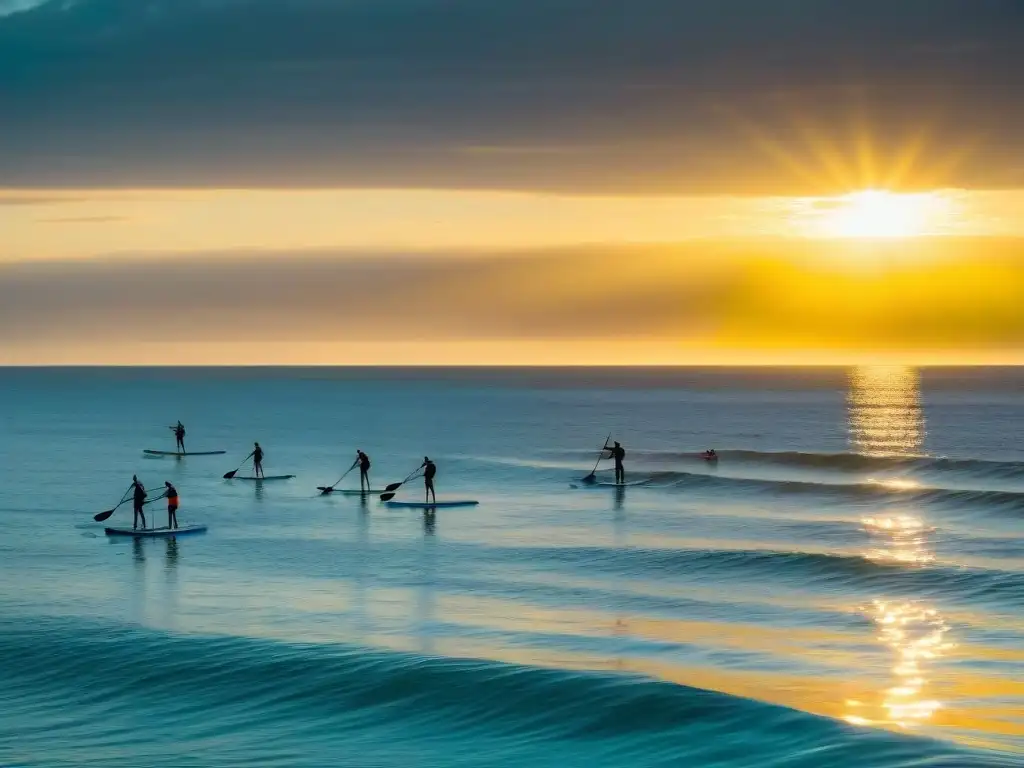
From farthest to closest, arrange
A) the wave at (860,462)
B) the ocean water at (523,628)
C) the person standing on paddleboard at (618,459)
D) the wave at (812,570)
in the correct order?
the wave at (860,462)
the person standing on paddleboard at (618,459)
the wave at (812,570)
the ocean water at (523,628)

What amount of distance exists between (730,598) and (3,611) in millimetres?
17780

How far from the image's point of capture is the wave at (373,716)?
21016 mm

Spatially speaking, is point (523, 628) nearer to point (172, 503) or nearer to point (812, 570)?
point (812, 570)

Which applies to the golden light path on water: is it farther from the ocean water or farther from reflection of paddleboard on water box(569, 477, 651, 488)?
reflection of paddleboard on water box(569, 477, 651, 488)

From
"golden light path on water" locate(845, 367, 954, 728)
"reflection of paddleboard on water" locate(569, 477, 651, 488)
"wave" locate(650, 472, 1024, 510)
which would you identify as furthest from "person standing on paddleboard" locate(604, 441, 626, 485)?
"golden light path on water" locate(845, 367, 954, 728)

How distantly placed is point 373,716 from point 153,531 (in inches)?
917

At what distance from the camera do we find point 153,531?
4506 cm

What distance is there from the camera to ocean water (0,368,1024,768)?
22.0 metres

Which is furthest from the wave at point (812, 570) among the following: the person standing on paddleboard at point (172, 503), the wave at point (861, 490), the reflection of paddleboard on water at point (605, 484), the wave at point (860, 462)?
the wave at point (860, 462)

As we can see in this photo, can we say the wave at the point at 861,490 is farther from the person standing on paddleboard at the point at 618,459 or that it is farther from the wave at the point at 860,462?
the wave at the point at 860,462

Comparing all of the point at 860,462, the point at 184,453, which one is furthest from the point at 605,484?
the point at 184,453

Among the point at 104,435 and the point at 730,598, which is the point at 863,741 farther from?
the point at 104,435

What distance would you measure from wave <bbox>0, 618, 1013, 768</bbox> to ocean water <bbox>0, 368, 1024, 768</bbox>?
0.07m

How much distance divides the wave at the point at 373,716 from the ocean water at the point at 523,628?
0.22 feet
